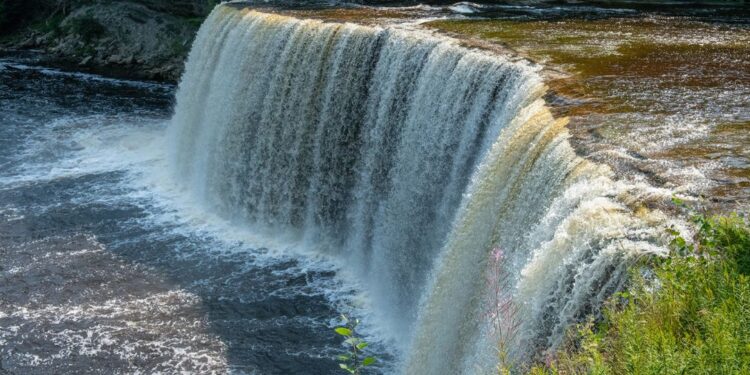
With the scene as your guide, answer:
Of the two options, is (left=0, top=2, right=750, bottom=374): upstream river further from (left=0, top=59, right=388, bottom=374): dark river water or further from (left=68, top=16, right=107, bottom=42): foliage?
(left=68, top=16, right=107, bottom=42): foliage

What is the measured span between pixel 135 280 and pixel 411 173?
454 centimetres

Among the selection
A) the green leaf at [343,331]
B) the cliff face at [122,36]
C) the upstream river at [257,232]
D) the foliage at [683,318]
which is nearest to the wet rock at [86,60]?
the cliff face at [122,36]

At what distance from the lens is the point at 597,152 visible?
8.20 meters

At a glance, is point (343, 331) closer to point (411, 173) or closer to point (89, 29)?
point (411, 173)

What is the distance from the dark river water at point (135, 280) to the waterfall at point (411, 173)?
2.74 ft

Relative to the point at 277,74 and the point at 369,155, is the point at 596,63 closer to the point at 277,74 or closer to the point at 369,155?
the point at 369,155

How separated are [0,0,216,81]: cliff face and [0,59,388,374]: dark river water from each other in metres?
7.50

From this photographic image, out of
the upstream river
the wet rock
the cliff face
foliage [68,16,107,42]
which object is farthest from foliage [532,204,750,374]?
foliage [68,16,107,42]

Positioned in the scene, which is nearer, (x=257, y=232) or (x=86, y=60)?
(x=257, y=232)

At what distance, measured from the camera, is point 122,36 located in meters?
28.6

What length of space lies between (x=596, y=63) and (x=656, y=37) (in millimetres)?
2673

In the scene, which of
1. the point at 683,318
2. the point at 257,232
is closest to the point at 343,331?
the point at 683,318

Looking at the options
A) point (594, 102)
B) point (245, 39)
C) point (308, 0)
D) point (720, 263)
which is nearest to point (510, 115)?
point (594, 102)

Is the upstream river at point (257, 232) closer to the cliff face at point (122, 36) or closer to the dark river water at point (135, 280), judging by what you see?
the dark river water at point (135, 280)
